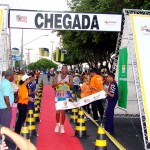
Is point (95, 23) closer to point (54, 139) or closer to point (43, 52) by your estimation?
point (54, 139)

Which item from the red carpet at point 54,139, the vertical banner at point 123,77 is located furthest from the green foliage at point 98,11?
the red carpet at point 54,139

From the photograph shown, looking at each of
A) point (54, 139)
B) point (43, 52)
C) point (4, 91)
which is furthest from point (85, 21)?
point (43, 52)

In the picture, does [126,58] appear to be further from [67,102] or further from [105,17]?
[67,102]

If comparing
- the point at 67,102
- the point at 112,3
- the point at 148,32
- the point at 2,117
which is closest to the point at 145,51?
the point at 148,32

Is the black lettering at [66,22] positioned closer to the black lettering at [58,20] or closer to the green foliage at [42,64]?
the black lettering at [58,20]

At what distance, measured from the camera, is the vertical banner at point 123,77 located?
12.0 metres

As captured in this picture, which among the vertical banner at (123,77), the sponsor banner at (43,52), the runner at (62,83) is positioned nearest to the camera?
the runner at (62,83)

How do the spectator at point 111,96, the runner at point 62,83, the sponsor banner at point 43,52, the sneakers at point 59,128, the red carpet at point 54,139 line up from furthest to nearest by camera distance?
the sponsor banner at point 43,52, the sneakers at point 59,128, the spectator at point 111,96, the runner at point 62,83, the red carpet at point 54,139

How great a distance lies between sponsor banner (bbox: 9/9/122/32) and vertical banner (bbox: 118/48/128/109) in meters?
1.02

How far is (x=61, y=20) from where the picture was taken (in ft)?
Result: 37.4

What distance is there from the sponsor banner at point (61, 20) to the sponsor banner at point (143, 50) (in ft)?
6.76

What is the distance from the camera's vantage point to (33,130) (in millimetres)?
10367

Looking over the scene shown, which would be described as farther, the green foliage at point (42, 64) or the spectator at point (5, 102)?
the green foliage at point (42, 64)

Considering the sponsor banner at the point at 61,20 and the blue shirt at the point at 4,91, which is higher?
the sponsor banner at the point at 61,20
